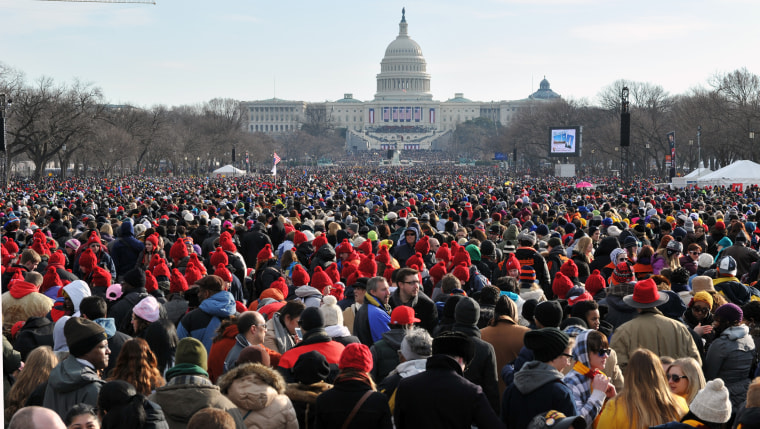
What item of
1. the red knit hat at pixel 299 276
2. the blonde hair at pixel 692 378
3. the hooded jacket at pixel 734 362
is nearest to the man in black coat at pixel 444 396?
the blonde hair at pixel 692 378

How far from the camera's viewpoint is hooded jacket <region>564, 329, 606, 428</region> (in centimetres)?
570

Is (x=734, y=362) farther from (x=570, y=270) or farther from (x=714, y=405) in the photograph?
(x=570, y=270)

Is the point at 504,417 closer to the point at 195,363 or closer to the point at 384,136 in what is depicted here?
the point at 195,363

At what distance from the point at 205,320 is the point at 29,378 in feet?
6.77

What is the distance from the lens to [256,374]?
5.59 metres

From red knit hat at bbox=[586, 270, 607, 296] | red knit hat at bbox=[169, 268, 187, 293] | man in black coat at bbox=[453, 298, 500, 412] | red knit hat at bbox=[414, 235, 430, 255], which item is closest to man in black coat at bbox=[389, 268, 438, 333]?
man in black coat at bbox=[453, 298, 500, 412]

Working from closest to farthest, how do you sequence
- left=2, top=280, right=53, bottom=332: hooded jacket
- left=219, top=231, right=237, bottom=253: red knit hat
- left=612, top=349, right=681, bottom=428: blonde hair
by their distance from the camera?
left=612, top=349, right=681, bottom=428: blonde hair < left=2, top=280, right=53, bottom=332: hooded jacket < left=219, top=231, right=237, bottom=253: red knit hat

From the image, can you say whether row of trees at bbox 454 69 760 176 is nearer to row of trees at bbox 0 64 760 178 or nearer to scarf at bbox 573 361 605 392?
row of trees at bbox 0 64 760 178

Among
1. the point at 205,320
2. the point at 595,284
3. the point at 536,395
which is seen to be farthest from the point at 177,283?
the point at 536,395

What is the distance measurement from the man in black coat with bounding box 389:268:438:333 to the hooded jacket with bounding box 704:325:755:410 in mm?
2383

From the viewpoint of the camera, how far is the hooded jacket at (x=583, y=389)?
570cm

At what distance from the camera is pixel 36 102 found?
56.1m

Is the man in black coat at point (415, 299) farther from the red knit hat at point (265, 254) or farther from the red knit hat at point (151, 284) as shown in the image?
the red knit hat at point (265, 254)

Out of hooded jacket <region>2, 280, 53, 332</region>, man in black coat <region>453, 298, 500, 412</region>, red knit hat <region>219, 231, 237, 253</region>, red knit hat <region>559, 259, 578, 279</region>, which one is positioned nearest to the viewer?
man in black coat <region>453, 298, 500, 412</region>
